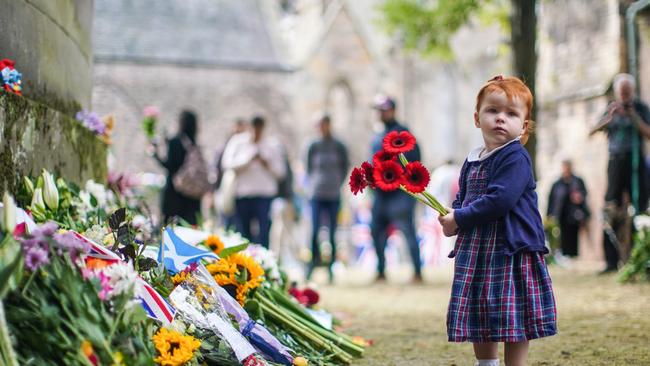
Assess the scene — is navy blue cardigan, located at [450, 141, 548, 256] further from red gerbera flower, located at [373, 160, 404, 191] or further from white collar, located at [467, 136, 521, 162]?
red gerbera flower, located at [373, 160, 404, 191]

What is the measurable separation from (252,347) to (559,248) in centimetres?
1174

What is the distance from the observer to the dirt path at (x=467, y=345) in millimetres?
4836

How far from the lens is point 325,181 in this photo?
10727mm

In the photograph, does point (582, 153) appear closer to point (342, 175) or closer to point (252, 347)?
point (342, 175)

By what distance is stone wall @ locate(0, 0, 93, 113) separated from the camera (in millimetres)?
4844

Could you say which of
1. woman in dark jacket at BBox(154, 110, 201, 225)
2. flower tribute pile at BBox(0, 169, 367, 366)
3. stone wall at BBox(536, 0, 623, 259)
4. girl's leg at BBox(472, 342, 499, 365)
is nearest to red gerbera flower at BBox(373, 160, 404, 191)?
girl's leg at BBox(472, 342, 499, 365)

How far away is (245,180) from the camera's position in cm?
1009

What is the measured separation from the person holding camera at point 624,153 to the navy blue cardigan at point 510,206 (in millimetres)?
5319

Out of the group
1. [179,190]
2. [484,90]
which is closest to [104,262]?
[484,90]

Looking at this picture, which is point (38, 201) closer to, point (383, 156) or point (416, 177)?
point (383, 156)

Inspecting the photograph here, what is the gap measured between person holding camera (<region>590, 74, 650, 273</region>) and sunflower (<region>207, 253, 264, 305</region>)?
17.3ft

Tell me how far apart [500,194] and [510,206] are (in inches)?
2.7

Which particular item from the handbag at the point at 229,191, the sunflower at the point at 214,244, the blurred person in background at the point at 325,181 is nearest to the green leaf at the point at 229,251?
the sunflower at the point at 214,244

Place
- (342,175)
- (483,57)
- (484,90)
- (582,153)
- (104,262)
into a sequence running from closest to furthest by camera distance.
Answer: (104,262) < (484,90) < (342,175) < (582,153) < (483,57)
